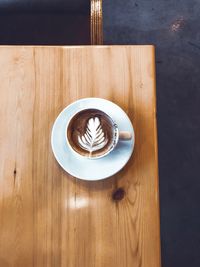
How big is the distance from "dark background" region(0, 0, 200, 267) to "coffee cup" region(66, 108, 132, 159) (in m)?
0.58

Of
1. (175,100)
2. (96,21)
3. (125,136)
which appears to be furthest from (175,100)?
(125,136)

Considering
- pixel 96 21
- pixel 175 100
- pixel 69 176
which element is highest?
pixel 96 21

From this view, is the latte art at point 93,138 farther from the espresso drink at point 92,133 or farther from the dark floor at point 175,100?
the dark floor at point 175,100

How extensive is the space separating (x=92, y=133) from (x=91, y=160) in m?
0.06

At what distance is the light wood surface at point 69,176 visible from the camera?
65cm

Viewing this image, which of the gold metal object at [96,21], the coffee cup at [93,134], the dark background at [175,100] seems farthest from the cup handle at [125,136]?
the dark background at [175,100]

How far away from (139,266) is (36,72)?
46cm

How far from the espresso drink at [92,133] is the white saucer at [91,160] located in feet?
0.09

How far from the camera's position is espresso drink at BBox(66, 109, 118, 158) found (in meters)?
0.63

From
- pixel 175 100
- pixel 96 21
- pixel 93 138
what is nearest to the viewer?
pixel 93 138

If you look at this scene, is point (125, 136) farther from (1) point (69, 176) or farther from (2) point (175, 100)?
(2) point (175, 100)

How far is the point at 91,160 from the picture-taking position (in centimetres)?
66

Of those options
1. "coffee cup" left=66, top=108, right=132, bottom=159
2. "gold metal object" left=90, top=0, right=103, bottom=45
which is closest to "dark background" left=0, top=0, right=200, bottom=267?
"gold metal object" left=90, top=0, right=103, bottom=45

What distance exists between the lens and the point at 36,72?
0.70 metres
